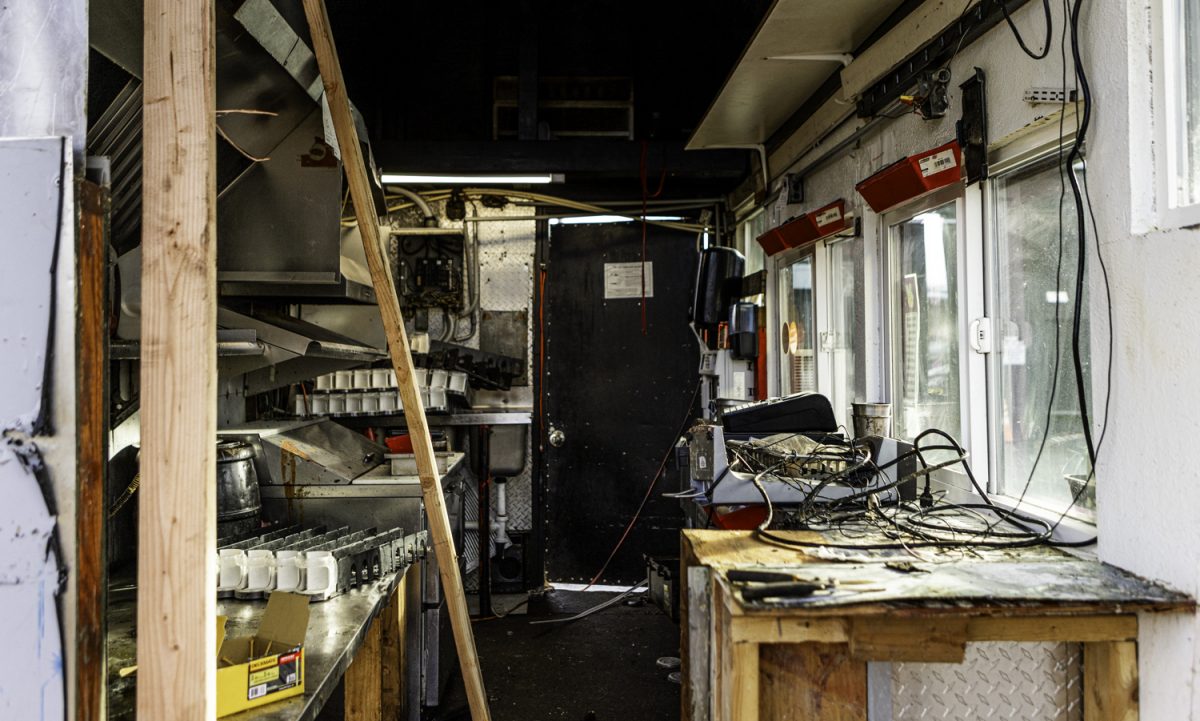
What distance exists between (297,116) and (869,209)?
2395 mm

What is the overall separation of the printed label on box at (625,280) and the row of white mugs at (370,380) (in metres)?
1.45

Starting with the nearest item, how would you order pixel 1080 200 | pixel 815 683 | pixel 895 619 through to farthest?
pixel 895 619, pixel 815 683, pixel 1080 200

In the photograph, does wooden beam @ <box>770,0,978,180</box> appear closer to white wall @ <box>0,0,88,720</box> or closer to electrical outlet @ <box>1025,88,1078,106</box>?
electrical outlet @ <box>1025,88,1078,106</box>

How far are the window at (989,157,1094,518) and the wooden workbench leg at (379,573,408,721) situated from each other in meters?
2.15

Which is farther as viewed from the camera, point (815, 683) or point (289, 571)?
point (289, 571)

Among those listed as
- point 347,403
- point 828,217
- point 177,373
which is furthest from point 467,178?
point 177,373

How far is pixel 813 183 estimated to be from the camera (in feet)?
13.2

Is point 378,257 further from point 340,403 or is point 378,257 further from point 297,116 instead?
point 340,403

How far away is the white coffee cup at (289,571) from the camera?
2385mm

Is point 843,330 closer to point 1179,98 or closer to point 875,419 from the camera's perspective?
point 875,419

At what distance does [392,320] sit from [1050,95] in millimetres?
1889

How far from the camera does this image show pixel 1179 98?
68.3 inches

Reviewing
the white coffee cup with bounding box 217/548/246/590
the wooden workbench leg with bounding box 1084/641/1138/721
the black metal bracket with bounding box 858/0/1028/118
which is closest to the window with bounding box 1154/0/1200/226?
the black metal bracket with bounding box 858/0/1028/118

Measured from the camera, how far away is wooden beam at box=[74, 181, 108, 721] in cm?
131
